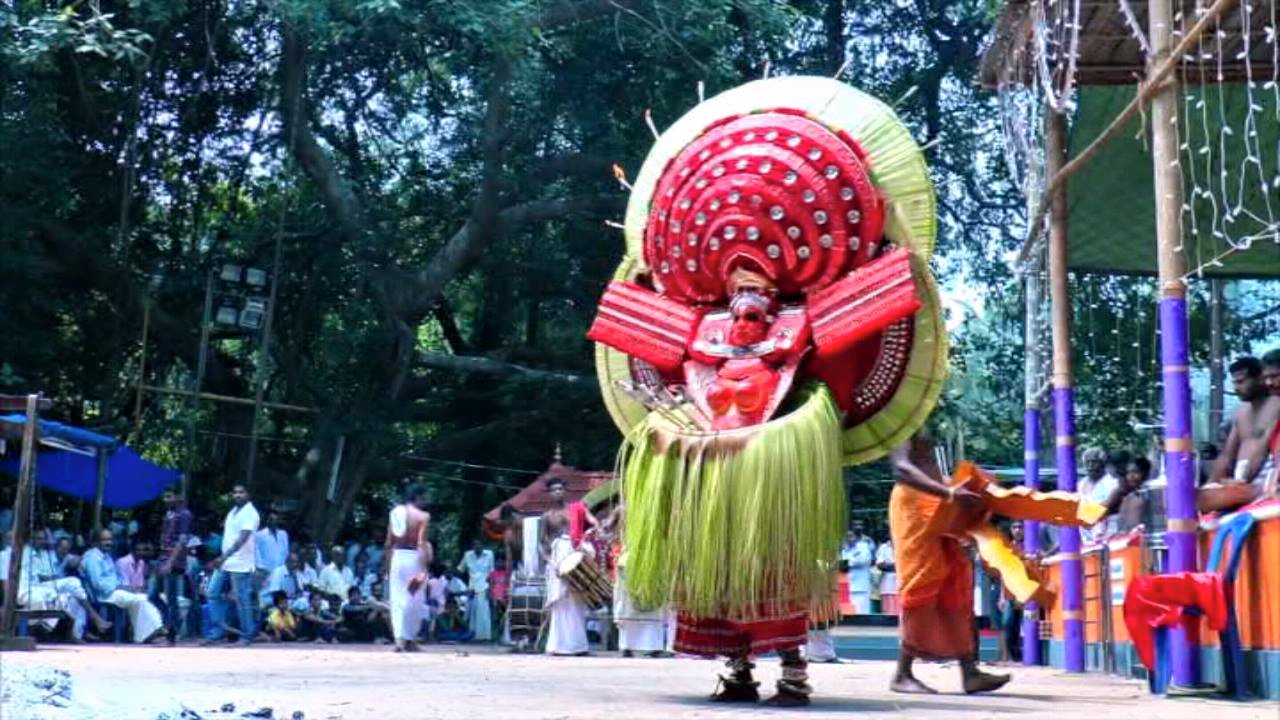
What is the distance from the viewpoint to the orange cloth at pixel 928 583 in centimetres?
910

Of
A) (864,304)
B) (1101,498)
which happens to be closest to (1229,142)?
(1101,498)

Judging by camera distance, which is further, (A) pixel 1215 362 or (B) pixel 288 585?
(B) pixel 288 585

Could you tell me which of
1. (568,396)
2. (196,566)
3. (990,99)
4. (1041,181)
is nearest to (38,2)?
(196,566)

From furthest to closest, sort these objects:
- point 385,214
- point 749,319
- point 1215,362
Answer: point 385,214 → point 1215,362 → point 749,319

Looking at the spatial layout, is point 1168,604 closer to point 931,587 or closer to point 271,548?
point 931,587

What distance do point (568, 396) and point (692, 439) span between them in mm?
18836

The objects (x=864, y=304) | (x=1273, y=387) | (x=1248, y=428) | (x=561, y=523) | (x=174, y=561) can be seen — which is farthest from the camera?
(x=174, y=561)

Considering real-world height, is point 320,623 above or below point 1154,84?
below

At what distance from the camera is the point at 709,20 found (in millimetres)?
22594

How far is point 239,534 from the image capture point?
64.3 feet

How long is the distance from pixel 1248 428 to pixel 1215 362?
9.35 meters

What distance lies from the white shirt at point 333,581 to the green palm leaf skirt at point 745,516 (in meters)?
16.1

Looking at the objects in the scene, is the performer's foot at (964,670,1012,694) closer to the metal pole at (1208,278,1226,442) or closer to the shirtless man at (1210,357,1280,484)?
the shirtless man at (1210,357,1280,484)

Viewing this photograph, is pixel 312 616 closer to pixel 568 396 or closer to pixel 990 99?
pixel 568 396
